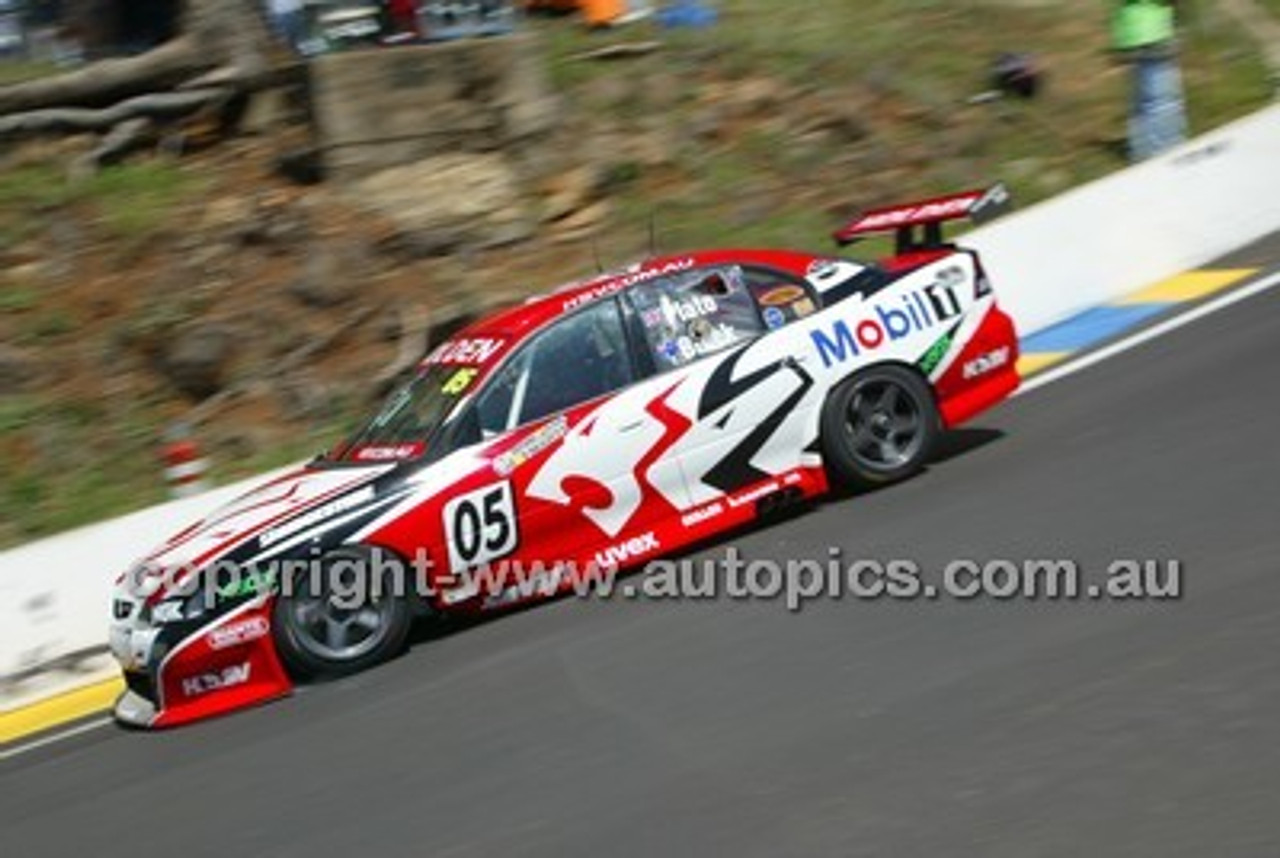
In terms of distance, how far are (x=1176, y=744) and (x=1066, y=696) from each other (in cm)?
59

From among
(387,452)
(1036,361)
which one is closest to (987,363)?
(1036,361)

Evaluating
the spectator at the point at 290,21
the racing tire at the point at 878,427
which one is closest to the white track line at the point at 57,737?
the racing tire at the point at 878,427

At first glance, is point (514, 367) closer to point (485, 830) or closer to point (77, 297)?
point (485, 830)

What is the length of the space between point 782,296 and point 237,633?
10.9 feet

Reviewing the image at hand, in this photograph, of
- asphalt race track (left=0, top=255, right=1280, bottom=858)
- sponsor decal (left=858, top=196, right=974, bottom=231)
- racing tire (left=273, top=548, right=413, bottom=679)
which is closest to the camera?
asphalt race track (left=0, top=255, right=1280, bottom=858)

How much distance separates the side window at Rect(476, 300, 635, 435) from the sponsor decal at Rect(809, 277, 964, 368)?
1076 mm

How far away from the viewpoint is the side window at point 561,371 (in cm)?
888

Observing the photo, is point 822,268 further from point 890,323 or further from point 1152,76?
point 1152,76

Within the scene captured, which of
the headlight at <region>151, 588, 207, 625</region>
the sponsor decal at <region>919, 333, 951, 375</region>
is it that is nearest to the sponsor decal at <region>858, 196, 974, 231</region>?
the sponsor decal at <region>919, 333, 951, 375</region>

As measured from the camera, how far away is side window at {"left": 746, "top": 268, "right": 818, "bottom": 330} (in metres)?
9.54

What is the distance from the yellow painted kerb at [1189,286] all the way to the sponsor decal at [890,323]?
12.4 ft

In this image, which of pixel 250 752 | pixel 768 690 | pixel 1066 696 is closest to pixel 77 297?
pixel 250 752

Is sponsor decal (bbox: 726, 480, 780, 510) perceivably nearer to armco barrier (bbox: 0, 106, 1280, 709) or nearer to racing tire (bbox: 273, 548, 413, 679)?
racing tire (bbox: 273, 548, 413, 679)

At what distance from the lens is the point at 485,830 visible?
19.5 ft
